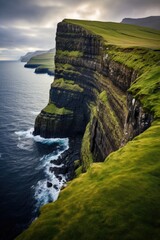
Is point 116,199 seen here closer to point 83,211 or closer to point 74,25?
point 83,211

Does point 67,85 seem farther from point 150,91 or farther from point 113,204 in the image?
point 113,204

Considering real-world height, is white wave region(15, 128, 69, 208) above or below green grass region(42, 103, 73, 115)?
below

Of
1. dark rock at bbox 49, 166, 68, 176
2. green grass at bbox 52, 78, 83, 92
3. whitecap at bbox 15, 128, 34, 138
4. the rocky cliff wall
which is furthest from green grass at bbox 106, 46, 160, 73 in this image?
whitecap at bbox 15, 128, 34, 138

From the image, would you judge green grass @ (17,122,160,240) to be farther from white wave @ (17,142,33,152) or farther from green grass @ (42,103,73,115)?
green grass @ (42,103,73,115)

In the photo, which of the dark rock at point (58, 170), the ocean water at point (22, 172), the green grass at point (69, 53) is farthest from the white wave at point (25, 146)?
the green grass at point (69, 53)

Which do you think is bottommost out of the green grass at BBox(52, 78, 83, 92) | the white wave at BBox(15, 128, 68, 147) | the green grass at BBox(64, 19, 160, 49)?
the white wave at BBox(15, 128, 68, 147)

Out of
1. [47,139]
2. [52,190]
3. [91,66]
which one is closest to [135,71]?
[52,190]
